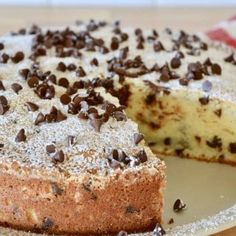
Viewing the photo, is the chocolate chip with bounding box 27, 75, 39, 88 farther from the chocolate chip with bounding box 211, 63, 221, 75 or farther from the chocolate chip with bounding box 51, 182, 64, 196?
the chocolate chip with bounding box 211, 63, 221, 75

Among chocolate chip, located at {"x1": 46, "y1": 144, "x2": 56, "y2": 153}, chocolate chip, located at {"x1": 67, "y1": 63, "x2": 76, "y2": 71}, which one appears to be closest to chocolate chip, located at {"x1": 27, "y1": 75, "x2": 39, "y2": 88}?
chocolate chip, located at {"x1": 67, "y1": 63, "x2": 76, "y2": 71}

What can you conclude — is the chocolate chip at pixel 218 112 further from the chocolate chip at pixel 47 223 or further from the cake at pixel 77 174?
the chocolate chip at pixel 47 223

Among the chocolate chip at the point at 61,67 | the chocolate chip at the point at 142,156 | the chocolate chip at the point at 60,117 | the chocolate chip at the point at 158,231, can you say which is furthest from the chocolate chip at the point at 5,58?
the chocolate chip at the point at 158,231

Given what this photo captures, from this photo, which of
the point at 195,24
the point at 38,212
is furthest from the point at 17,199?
the point at 195,24

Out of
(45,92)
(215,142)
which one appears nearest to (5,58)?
(45,92)

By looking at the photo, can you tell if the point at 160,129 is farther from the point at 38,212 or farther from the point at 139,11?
the point at 139,11
